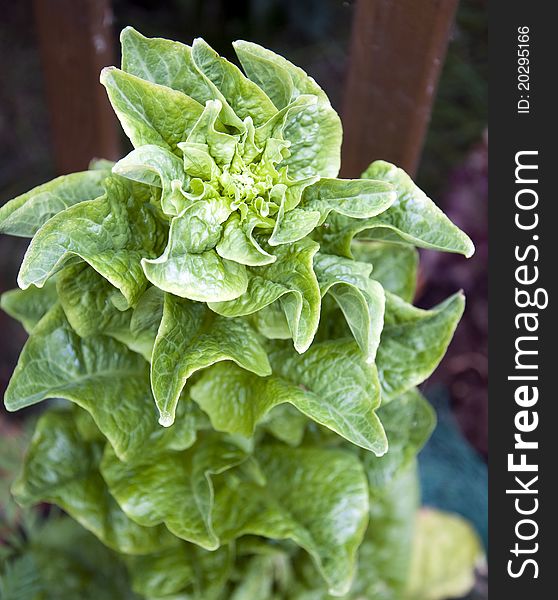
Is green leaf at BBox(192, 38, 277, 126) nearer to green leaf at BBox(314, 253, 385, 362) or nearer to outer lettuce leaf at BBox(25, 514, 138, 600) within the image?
green leaf at BBox(314, 253, 385, 362)

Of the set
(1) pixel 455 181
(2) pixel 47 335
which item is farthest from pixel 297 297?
(1) pixel 455 181

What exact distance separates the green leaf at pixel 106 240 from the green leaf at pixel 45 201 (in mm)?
41

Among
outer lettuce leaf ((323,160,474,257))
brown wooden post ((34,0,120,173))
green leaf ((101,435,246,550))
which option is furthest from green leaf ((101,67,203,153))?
brown wooden post ((34,0,120,173))

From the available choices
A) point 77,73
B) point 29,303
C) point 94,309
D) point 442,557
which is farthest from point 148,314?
point 442,557

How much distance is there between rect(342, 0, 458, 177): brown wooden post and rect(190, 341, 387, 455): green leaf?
0.96 ft

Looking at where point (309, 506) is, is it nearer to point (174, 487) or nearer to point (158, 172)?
point (174, 487)

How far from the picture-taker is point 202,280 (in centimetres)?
41

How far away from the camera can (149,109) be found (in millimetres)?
444

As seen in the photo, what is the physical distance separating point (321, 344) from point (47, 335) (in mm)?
179

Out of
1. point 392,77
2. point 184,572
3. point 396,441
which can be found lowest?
point 184,572

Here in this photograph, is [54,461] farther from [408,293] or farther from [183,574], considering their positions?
[408,293]

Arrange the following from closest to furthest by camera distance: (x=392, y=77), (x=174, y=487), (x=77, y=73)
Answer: (x=174, y=487)
(x=392, y=77)
(x=77, y=73)

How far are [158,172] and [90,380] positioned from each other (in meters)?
0.17

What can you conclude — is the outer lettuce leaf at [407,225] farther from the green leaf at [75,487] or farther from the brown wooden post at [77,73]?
the brown wooden post at [77,73]
